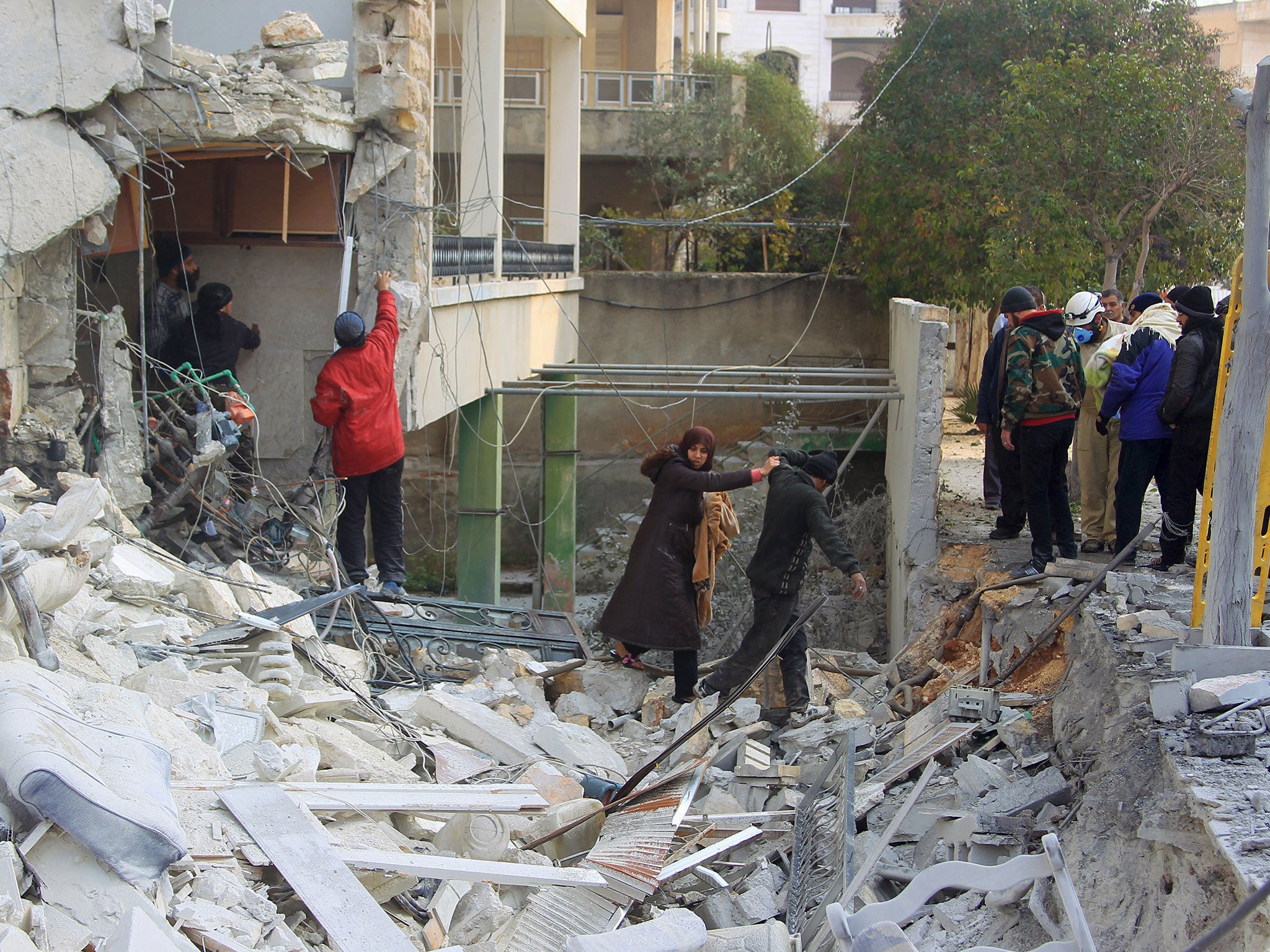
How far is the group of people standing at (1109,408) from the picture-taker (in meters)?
5.79

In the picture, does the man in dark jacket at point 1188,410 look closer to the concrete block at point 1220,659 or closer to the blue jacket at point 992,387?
the blue jacket at point 992,387

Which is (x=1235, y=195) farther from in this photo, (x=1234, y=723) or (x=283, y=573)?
(x=283, y=573)

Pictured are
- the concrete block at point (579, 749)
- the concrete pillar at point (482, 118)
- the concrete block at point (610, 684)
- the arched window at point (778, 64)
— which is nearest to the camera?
the concrete block at point (579, 749)

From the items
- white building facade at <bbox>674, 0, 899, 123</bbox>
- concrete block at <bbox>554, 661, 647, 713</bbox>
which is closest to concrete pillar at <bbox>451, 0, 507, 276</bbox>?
concrete block at <bbox>554, 661, 647, 713</bbox>

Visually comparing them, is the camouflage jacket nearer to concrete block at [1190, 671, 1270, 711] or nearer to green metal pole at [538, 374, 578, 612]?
concrete block at [1190, 671, 1270, 711]

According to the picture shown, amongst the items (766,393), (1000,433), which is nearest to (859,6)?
(766,393)

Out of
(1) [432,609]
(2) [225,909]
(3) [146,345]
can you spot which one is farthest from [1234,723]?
(3) [146,345]

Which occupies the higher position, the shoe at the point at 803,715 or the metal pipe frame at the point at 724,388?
the metal pipe frame at the point at 724,388

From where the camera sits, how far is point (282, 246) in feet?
27.0

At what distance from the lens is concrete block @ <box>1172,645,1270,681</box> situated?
374cm

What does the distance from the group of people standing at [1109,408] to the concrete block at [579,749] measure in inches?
99.8

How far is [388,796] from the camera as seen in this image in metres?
4.15

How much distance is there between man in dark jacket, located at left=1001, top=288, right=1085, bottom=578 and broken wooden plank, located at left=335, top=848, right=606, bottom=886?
335cm

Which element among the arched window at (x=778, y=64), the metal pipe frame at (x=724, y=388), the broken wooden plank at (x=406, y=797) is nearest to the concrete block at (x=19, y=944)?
the broken wooden plank at (x=406, y=797)
